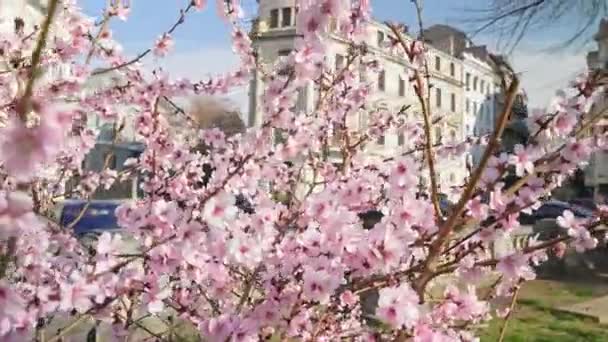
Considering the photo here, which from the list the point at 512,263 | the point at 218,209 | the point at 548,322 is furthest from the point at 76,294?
the point at 548,322

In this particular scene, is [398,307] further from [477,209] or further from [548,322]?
[548,322]

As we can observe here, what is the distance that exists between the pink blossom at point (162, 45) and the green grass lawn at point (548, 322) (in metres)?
4.74

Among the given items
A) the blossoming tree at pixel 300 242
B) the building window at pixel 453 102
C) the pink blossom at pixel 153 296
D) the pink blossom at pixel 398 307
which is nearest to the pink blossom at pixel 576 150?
the blossoming tree at pixel 300 242

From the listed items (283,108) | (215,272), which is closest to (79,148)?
(283,108)

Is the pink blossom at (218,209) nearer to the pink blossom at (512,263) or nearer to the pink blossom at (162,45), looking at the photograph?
the pink blossom at (512,263)

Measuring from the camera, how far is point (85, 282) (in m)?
1.83

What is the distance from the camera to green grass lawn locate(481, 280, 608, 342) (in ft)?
29.2

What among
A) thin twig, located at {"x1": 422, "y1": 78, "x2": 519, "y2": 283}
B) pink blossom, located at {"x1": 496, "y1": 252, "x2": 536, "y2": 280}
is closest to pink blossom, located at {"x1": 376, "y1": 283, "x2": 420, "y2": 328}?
thin twig, located at {"x1": 422, "y1": 78, "x2": 519, "y2": 283}

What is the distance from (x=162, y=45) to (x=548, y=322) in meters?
8.06

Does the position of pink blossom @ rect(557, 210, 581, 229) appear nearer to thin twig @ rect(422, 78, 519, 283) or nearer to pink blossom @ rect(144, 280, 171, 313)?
thin twig @ rect(422, 78, 519, 283)

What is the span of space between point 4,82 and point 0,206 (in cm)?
343

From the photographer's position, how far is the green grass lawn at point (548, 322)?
890cm

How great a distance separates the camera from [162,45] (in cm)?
441

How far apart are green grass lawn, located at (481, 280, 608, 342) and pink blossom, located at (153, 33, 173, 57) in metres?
4.74
